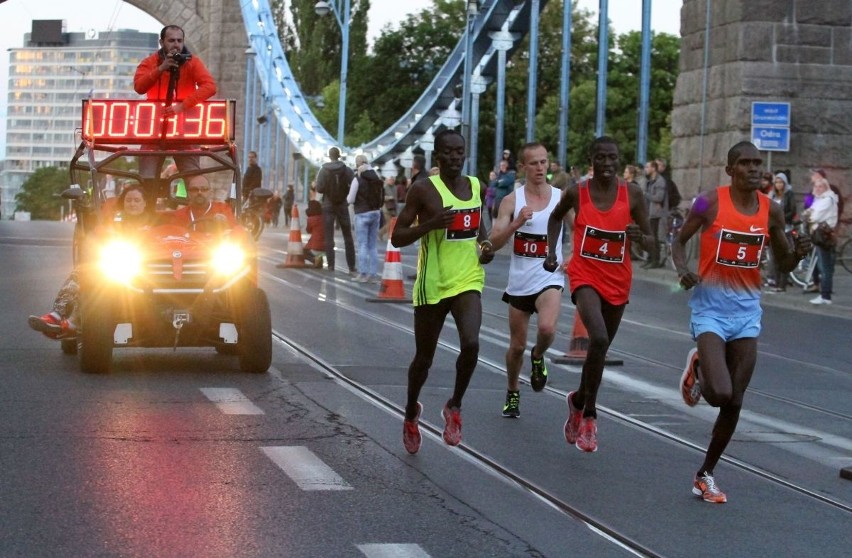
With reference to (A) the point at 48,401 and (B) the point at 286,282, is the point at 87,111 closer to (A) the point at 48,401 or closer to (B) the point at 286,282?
(A) the point at 48,401

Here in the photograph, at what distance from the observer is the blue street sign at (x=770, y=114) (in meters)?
24.6

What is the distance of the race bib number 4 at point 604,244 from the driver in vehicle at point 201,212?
3.60 meters

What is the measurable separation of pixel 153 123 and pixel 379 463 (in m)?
4.65

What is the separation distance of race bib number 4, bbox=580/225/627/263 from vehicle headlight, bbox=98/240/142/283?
353 cm

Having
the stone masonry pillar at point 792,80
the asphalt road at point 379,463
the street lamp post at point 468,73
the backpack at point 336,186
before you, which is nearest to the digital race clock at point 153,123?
the asphalt road at point 379,463

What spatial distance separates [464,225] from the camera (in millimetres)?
8078

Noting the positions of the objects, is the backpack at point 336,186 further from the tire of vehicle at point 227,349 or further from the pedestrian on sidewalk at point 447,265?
the pedestrian on sidewalk at point 447,265

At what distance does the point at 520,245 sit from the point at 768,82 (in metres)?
17.0

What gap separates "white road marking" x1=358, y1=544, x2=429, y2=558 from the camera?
18.6ft

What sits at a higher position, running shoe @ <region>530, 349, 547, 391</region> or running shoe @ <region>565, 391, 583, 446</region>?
running shoe @ <region>530, 349, 547, 391</region>

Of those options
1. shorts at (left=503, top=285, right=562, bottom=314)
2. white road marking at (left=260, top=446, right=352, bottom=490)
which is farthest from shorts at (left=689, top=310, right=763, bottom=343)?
shorts at (left=503, top=285, right=562, bottom=314)

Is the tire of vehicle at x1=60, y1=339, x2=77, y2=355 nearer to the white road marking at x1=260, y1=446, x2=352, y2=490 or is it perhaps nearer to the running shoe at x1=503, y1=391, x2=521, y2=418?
the running shoe at x1=503, y1=391, x2=521, y2=418

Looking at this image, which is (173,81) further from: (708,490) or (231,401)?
(708,490)

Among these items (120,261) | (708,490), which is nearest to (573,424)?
(708,490)
